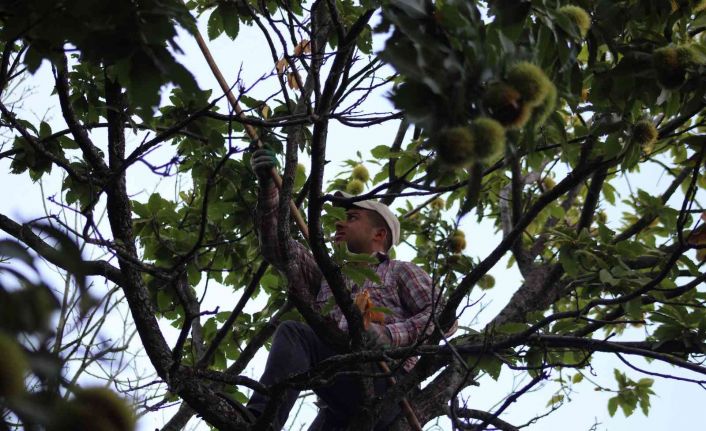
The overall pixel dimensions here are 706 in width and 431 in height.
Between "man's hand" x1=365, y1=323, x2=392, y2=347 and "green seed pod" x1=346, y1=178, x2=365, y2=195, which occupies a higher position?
"green seed pod" x1=346, y1=178, x2=365, y2=195

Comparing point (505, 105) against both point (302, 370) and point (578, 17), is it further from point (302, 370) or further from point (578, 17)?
point (302, 370)

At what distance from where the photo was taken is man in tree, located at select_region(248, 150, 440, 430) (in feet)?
10.5

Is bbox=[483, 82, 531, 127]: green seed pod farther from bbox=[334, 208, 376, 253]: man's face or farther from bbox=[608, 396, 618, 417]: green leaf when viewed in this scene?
bbox=[608, 396, 618, 417]: green leaf

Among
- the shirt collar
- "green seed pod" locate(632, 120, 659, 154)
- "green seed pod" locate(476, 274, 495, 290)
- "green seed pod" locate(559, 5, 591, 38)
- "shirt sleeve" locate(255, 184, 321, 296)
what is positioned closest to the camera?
"green seed pod" locate(559, 5, 591, 38)

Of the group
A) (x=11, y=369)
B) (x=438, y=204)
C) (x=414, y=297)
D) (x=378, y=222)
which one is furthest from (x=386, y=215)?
(x=11, y=369)

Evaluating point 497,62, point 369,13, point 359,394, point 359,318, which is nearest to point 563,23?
point 497,62

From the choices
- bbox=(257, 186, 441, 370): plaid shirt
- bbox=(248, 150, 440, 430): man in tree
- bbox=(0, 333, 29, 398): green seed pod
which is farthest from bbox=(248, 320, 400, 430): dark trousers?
bbox=(0, 333, 29, 398): green seed pod

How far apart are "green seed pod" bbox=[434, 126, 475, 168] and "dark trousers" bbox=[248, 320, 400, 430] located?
1.65 meters

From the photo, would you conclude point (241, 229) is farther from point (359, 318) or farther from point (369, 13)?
point (369, 13)

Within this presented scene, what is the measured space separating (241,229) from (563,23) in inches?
85.9

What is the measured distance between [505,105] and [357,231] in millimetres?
2671

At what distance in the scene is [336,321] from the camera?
11.5ft

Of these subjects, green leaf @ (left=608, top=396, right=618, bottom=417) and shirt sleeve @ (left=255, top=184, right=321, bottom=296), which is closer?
shirt sleeve @ (left=255, top=184, right=321, bottom=296)

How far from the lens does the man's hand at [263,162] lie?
10.7 ft
